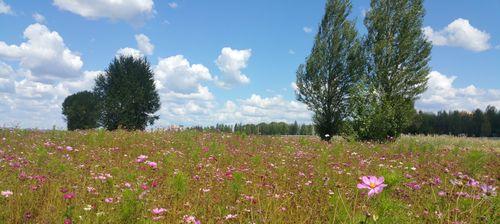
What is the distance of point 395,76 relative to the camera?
2980 centimetres

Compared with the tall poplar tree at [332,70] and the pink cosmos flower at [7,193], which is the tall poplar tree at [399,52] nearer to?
the tall poplar tree at [332,70]

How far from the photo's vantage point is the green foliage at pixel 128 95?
43000mm

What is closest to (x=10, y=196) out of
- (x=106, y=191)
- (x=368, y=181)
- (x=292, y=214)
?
(x=106, y=191)

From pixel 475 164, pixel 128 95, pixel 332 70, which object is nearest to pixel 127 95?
pixel 128 95

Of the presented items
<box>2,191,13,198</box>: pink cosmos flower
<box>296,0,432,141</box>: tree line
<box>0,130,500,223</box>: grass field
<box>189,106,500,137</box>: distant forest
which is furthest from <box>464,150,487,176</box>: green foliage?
<box>189,106,500,137</box>: distant forest

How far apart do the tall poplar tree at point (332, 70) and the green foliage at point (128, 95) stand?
19672 millimetres

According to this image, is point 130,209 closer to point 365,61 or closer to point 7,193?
point 7,193

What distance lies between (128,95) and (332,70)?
2181 centimetres

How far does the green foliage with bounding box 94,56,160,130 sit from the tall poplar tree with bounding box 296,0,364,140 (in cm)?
1967

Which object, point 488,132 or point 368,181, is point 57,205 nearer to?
point 368,181

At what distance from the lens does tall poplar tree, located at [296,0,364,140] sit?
29969 millimetres

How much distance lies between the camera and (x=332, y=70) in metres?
30.1

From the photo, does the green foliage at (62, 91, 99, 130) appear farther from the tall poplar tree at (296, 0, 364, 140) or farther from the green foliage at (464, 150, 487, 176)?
the green foliage at (464, 150, 487, 176)

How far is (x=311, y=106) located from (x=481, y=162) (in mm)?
21583
